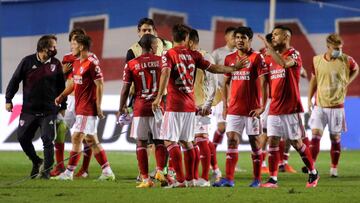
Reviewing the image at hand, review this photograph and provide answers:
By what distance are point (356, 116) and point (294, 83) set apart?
9254 mm

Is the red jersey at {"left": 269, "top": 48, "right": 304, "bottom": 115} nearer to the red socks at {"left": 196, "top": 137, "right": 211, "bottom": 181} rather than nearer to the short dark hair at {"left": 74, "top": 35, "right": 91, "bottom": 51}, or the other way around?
the red socks at {"left": 196, "top": 137, "right": 211, "bottom": 181}

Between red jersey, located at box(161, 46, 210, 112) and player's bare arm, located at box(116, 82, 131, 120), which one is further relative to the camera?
player's bare arm, located at box(116, 82, 131, 120)

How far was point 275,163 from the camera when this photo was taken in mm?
13305

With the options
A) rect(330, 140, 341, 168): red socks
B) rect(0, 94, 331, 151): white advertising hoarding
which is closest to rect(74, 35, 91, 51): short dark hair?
rect(330, 140, 341, 168): red socks

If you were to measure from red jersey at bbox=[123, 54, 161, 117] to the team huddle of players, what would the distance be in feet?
0.04

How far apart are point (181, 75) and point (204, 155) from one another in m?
1.36

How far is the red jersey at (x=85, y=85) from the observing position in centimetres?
1425

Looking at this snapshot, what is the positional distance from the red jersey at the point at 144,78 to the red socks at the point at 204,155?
965 mm

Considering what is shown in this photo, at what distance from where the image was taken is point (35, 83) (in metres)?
14.5

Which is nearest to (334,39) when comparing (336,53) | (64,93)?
(336,53)

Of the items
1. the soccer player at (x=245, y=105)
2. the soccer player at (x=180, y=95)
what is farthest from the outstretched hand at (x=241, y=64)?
the soccer player at (x=245, y=105)

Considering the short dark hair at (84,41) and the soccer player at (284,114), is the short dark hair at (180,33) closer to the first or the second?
the soccer player at (284,114)

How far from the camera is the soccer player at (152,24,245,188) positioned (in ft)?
40.8

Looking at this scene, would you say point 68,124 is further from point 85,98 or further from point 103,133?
point 103,133
